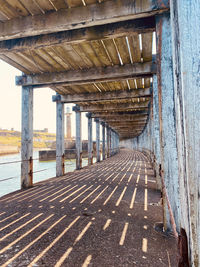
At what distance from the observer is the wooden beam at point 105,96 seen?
9.54 metres

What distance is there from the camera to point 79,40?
4.53 m

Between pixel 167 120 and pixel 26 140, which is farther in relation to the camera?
pixel 26 140

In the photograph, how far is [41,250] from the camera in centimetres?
272

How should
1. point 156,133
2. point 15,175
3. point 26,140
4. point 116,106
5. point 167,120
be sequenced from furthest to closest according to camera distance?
point 15,175 → point 116,106 → point 26,140 → point 156,133 → point 167,120

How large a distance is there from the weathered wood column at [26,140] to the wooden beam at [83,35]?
2.51m

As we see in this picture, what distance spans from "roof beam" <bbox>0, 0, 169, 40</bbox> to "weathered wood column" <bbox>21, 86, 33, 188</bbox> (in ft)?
10.5

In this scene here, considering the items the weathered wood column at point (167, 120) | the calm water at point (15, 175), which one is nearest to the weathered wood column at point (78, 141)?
the calm water at point (15, 175)

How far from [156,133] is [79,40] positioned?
3577 mm

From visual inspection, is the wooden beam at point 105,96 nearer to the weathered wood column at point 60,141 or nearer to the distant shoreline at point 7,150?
the weathered wood column at point 60,141

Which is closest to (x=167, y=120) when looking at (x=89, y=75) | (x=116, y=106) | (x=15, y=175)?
(x=89, y=75)

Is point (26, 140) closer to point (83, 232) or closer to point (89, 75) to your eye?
point (89, 75)

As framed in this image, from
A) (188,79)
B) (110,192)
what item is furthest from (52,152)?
(188,79)

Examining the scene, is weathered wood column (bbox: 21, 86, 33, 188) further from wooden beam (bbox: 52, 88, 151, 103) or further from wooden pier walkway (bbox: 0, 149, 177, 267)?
wooden beam (bbox: 52, 88, 151, 103)

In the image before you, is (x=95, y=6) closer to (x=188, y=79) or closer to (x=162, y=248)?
(x=188, y=79)
